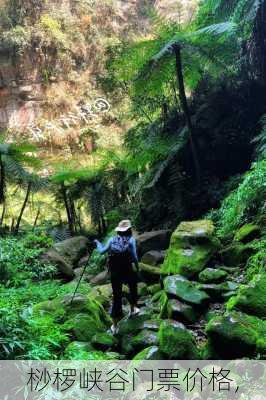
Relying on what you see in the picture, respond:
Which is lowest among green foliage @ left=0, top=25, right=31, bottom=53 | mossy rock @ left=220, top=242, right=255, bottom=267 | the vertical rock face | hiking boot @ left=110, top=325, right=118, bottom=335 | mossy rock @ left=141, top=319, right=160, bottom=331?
hiking boot @ left=110, top=325, right=118, bottom=335

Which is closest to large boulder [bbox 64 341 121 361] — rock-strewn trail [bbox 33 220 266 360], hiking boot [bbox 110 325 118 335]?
rock-strewn trail [bbox 33 220 266 360]

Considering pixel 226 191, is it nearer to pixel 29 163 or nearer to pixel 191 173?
pixel 191 173

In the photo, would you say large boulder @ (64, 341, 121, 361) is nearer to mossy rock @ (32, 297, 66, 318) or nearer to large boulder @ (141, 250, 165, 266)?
mossy rock @ (32, 297, 66, 318)

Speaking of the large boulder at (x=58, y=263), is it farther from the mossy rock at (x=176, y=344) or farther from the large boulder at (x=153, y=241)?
the mossy rock at (x=176, y=344)

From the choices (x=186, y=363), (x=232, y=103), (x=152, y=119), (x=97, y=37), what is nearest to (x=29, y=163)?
(x=152, y=119)

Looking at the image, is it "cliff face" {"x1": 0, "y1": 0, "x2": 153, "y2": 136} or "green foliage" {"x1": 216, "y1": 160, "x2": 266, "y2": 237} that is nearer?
"green foliage" {"x1": 216, "y1": 160, "x2": 266, "y2": 237}

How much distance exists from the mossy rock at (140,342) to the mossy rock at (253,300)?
805 mm

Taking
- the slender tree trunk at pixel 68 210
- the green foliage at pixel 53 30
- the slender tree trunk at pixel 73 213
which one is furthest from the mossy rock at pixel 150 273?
the green foliage at pixel 53 30

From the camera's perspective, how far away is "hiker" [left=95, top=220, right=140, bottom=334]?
5.01 meters

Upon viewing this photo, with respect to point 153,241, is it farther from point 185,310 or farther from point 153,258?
point 185,310

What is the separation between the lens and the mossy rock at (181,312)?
15.2 feet

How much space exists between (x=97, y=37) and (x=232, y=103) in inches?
561

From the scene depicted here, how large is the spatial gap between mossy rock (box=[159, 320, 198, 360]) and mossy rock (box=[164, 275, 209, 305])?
976 mm

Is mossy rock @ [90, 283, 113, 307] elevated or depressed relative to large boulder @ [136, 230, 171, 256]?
depressed
